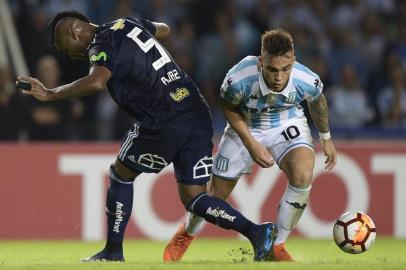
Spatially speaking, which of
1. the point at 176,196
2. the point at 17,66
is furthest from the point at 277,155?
the point at 17,66

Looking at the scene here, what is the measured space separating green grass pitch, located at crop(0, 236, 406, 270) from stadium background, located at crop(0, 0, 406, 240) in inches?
16.0

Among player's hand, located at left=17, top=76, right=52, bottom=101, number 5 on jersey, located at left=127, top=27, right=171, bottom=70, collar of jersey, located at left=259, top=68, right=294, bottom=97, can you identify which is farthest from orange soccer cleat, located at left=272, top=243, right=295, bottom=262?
player's hand, located at left=17, top=76, right=52, bottom=101

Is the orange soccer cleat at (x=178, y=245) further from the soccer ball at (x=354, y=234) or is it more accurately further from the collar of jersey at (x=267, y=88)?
the collar of jersey at (x=267, y=88)

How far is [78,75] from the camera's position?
13867mm

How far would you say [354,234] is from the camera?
343 inches

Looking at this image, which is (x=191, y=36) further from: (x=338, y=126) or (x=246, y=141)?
(x=246, y=141)

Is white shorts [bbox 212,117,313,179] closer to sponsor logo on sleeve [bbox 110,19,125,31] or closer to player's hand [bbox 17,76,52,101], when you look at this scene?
sponsor logo on sleeve [bbox 110,19,125,31]

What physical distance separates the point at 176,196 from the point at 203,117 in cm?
382

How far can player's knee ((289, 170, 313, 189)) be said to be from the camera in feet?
27.9

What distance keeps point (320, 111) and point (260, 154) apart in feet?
2.74

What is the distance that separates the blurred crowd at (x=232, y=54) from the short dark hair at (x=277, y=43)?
532cm

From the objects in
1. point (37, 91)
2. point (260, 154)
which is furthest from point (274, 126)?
point (37, 91)

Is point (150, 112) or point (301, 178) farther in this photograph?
point (301, 178)

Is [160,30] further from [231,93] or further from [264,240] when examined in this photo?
[264,240]
